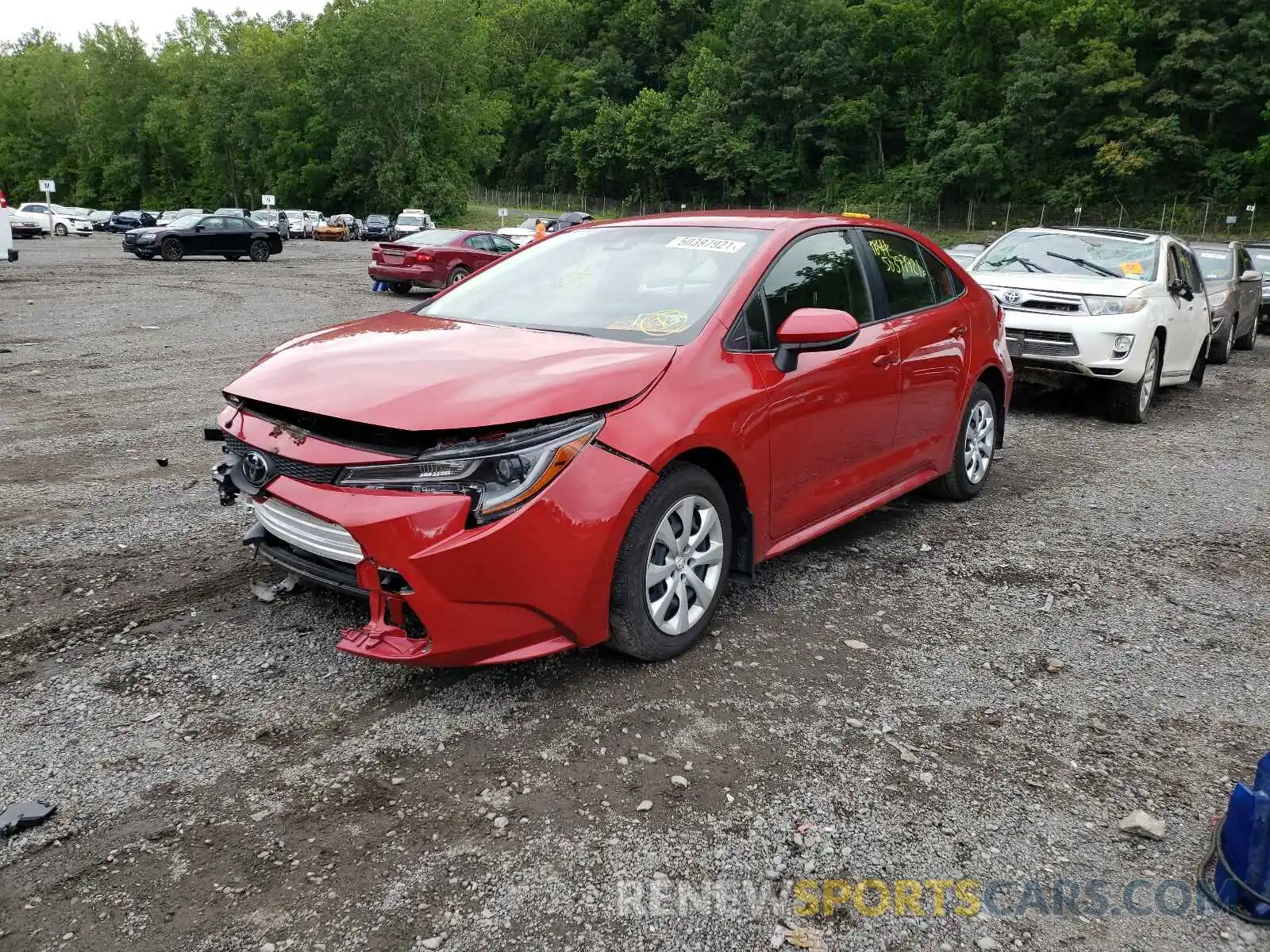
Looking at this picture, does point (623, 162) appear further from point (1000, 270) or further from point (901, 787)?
point (901, 787)

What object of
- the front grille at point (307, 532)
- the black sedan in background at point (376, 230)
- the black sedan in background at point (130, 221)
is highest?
the black sedan in background at point (130, 221)

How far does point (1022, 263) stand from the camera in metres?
9.64

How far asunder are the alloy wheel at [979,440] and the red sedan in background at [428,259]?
48.9 ft

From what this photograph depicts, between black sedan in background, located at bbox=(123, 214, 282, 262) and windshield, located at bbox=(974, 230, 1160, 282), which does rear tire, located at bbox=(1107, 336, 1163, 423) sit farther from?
black sedan in background, located at bbox=(123, 214, 282, 262)

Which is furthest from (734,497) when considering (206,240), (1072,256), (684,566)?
(206,240)

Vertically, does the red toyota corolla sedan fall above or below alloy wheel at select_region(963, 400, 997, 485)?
above

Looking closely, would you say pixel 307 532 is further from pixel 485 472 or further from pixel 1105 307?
pixel 1105 307

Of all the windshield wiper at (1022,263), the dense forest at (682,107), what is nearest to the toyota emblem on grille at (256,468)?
the windshield wiper at (1022,263)

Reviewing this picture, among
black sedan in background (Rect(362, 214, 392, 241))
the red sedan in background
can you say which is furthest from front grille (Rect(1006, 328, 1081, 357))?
black sedan in background (Rect(362, 214, 392, 241))

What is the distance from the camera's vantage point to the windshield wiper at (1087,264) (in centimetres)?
927

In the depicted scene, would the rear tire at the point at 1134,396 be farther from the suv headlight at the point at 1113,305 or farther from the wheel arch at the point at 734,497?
the wheel arch at the point at 734,497

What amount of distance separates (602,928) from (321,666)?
1724mm

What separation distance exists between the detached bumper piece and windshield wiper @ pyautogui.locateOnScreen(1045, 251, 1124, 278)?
835 cm

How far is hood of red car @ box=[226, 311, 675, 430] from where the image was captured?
125 inches
